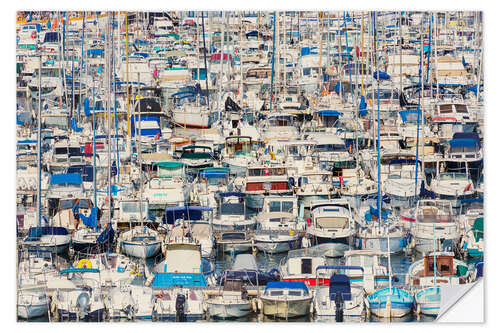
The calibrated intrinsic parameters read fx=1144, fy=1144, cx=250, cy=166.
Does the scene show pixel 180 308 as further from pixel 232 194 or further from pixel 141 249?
pixel 232 194

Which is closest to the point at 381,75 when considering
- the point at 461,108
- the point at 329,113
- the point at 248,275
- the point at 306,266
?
the point at 329,113

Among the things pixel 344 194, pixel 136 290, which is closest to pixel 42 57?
pixel 136 290

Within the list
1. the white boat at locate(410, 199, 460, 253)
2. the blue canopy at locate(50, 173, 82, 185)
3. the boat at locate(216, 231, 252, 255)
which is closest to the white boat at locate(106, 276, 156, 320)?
the boat at locate(216, 231, 252, 255)

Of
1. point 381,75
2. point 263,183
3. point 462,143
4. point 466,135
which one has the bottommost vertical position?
point 263,183

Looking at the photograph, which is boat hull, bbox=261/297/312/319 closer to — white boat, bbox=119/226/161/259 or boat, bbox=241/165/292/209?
white boat, bbox=119/226/161/259

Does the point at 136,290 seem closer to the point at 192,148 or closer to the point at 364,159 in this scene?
the point at 192,148

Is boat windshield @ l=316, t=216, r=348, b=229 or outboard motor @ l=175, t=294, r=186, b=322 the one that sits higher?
boat windshield @ l=316, t=216, r=348, b=229
